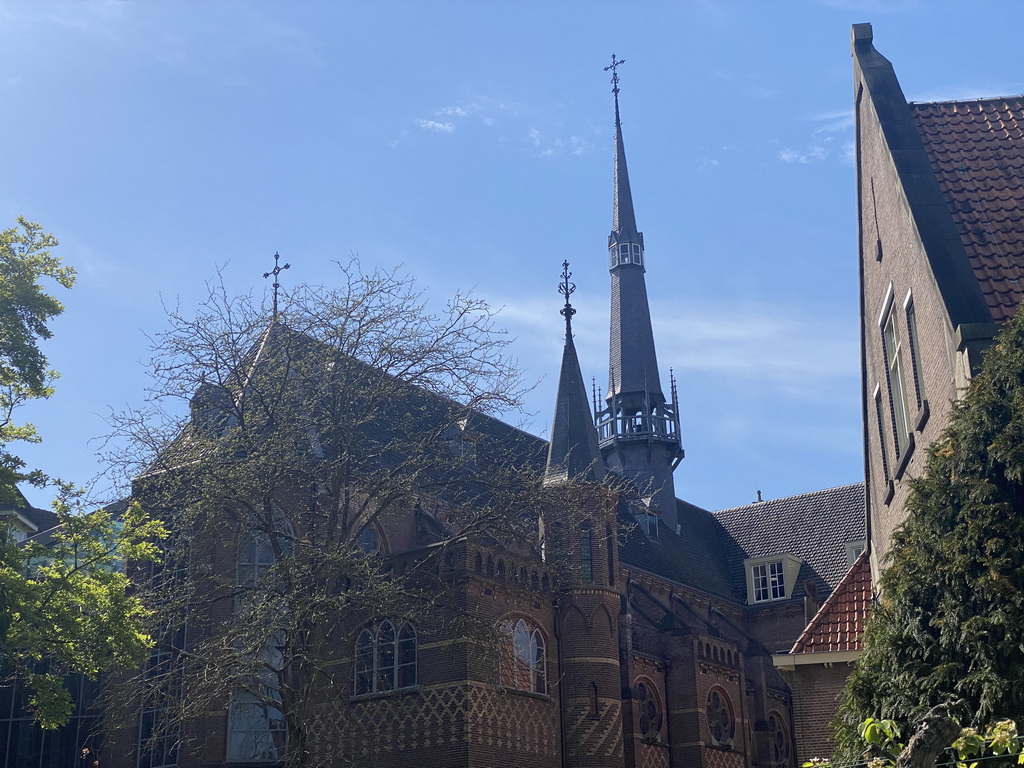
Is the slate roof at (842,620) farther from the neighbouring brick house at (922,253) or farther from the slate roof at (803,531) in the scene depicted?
the slate roof at (803,531)

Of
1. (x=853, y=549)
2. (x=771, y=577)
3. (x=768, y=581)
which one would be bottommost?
(x=768, y=581)

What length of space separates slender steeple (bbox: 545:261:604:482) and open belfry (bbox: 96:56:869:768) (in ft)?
0.18

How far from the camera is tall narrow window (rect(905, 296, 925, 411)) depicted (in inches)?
585

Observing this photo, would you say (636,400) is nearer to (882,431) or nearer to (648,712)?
(648,712)

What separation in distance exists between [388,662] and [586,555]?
652 centimetres

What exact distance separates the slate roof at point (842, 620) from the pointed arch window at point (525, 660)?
13138mm

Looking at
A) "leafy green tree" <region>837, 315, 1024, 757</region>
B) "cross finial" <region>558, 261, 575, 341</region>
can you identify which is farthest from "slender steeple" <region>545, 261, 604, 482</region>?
"leafy green tree" <region>837, 315, 1024, 757</region>

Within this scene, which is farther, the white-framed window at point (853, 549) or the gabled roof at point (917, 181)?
the white-framed window at point (853, 549)

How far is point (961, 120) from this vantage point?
647 inches

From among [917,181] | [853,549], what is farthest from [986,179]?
[853,549]

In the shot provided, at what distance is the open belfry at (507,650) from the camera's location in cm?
2238

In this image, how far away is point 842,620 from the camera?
17891mm

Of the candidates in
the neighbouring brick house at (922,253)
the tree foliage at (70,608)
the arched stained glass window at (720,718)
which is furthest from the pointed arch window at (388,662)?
the neighbouring brick house at (922,253)

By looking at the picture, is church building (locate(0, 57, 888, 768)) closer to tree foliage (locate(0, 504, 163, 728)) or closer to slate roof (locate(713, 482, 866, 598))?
tree foliage (locate(0, 504, 163, 728))
